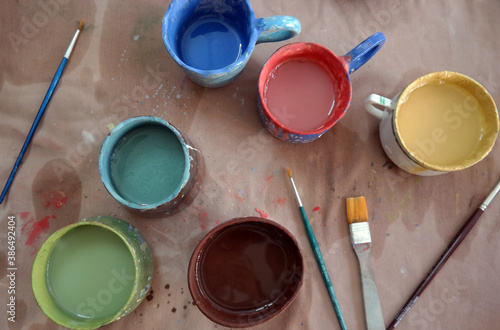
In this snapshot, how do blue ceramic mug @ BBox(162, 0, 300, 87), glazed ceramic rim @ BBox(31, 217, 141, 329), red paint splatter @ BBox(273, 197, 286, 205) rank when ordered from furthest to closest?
red paint splatter @ BBox(273, 197, 286, 205) < blue ceramic mug @ BBox(162, 0, 300, 87) < glazed ceramic rim @ BBox(31, 217, 141, 329)

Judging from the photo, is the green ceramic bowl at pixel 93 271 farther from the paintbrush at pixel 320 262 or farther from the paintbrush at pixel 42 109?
the paintbrush at pixel 320 262

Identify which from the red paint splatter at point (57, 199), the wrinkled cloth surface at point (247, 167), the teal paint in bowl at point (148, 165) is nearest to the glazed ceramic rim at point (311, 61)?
the wrinkled cloth surface at point (247, 167)

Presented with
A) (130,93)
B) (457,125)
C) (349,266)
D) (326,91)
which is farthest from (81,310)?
(457,125)

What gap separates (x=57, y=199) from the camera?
0.85 metres

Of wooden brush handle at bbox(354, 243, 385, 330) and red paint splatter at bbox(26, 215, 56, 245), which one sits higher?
red paint splatter at bbox(26, 215, 56, 245)

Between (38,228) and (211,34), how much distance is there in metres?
0.69

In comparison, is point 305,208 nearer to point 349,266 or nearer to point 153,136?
point 349,266

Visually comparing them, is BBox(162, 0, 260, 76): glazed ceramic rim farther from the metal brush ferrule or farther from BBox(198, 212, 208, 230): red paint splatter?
the metal brush ferrule

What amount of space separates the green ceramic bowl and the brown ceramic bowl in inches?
6.2

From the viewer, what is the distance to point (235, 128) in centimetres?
90

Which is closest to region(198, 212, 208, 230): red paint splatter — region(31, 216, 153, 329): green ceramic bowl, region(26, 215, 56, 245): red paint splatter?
region(31, 216, 153, 329): green ceramic bowl

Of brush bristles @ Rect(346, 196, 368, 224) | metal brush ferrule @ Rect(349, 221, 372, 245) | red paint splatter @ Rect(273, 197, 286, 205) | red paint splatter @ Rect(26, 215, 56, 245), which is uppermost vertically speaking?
red paint splatter @ Rect(26, 215, 56, 245)

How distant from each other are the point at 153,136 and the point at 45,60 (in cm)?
41

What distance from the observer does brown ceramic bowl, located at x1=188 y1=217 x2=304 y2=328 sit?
0.76 meters
